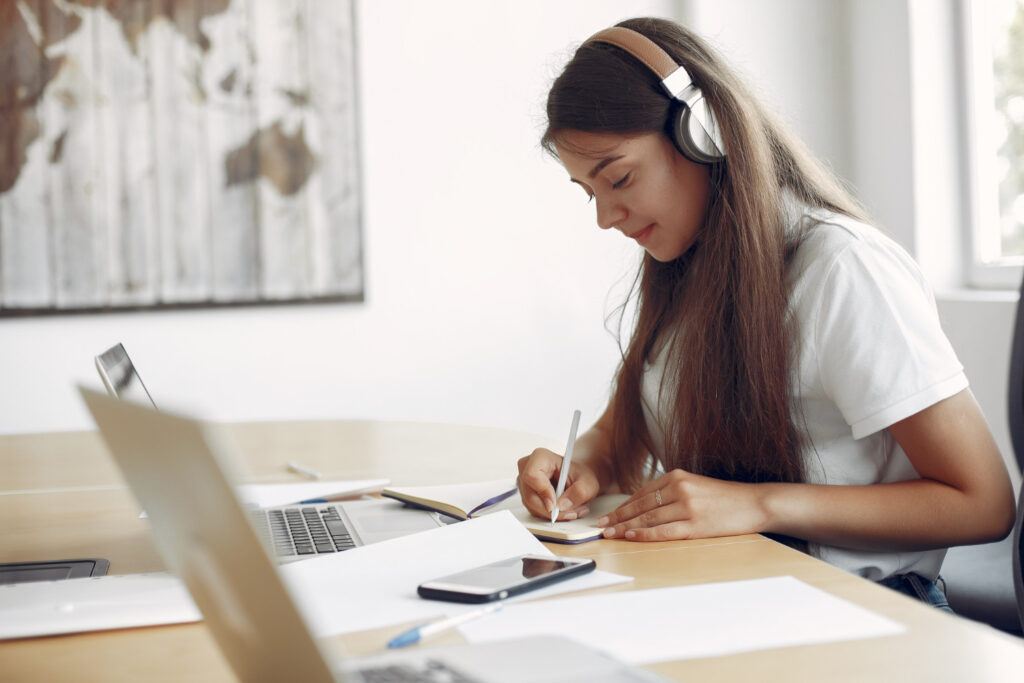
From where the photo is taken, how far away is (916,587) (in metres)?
1.09

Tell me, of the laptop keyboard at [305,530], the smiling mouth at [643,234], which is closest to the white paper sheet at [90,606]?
the laptop keyboard at [305,530]

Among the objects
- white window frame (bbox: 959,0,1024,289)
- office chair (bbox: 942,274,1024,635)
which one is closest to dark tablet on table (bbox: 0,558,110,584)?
office chair (bbox: 942,274,1024,635)

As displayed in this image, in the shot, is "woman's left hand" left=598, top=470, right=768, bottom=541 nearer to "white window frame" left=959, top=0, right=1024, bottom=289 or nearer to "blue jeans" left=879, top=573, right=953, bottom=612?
"blue jeans" left=879, top=573, right=953, bottom=612

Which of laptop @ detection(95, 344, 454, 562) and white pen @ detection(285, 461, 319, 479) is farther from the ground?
laptop @ detection(95, 344, 454, 562)

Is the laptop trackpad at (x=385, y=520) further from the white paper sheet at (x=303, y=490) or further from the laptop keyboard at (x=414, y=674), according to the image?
the laptop keyboard at (x=414, y=674)

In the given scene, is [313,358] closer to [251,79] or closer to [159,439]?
[251,79]

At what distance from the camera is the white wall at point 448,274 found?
3029mm

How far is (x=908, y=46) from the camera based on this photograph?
2.73 metres

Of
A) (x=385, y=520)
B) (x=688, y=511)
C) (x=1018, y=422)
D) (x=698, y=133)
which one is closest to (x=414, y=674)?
(x=688, y=511)

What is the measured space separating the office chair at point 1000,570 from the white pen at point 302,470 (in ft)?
2.99

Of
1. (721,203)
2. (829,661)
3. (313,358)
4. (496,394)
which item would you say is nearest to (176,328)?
(313,358)

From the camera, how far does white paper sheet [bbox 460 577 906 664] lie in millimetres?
677

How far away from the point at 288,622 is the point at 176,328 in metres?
2.74

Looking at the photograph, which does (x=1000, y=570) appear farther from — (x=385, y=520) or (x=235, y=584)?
(x=235, y=584)
